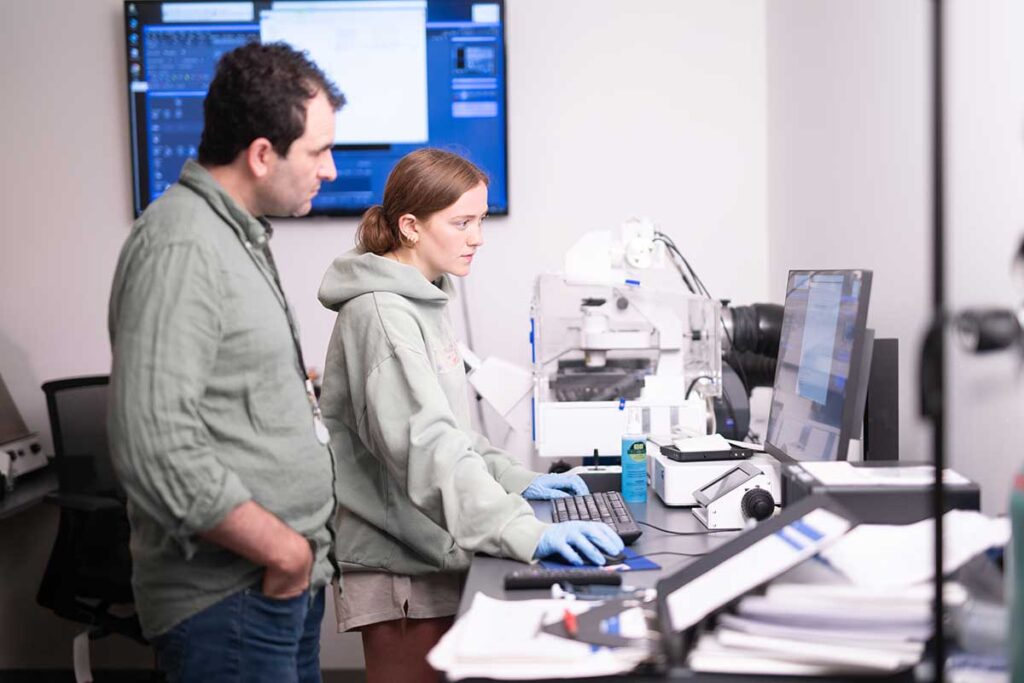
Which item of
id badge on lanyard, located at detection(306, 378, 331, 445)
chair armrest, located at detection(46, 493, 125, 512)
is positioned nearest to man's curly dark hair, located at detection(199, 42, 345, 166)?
id badge on lanyard, located at detection(306, 378, 331, 445)

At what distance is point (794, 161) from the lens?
9.64ft

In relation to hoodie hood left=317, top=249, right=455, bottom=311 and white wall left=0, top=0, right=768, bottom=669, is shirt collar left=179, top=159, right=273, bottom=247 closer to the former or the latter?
hoodie hood left=317, top=249, right=455, bottom=311

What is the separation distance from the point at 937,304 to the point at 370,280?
1102 millimetres

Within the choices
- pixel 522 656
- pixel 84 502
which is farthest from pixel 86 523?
pixel 522 656

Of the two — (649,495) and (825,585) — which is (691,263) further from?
(825,585)

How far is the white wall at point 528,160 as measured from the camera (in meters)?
3.23

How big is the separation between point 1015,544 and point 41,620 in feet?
10.7

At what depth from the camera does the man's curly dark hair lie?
4.42 ft

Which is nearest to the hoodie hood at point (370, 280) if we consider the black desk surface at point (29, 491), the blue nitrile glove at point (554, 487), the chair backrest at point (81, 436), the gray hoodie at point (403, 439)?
the gray hoodie at point (403, 439)

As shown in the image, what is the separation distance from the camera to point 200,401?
129 cm

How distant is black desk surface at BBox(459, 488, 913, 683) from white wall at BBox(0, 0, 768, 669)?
151cm

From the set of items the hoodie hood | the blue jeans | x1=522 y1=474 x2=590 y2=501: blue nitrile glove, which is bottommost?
A: the blue jeans

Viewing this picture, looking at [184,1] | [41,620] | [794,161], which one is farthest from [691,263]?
[41,620]

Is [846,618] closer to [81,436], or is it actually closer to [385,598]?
[385,598]
